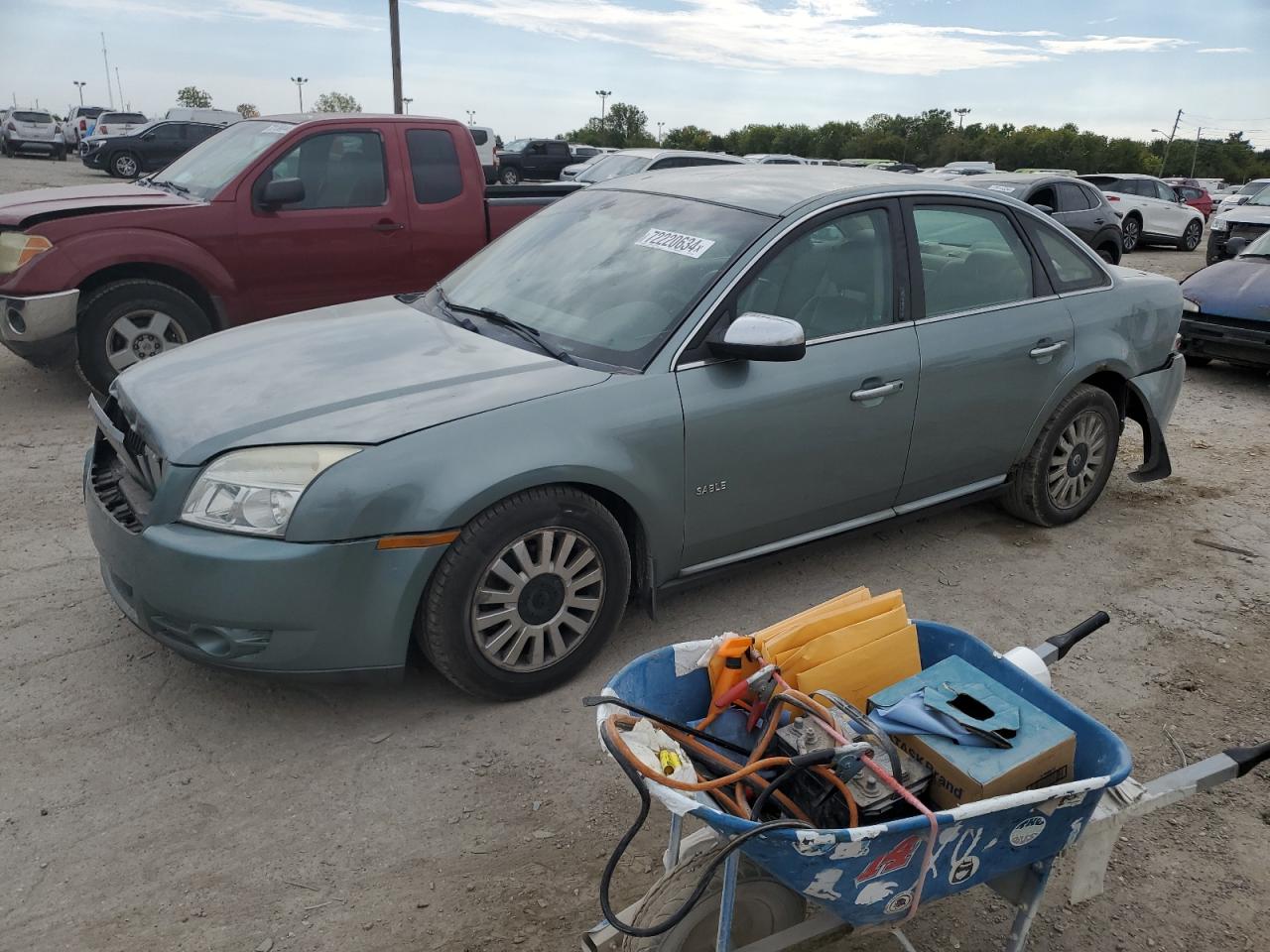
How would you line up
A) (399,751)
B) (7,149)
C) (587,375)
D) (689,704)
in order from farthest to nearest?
(7,149) < (587,375) < (399,751) < (689,704)

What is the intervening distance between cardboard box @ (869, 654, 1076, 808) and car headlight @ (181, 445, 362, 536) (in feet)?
5.64

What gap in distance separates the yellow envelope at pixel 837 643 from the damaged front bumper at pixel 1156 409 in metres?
3.18

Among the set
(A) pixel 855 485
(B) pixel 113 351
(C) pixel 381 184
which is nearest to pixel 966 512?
(A) pixel 855 485

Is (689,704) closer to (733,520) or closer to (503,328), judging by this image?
(733,520)

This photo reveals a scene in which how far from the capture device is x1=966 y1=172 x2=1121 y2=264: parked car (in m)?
14.2

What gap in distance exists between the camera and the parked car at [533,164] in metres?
26.8

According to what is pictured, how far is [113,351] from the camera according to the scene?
6.32 meters

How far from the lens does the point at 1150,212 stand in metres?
20.0

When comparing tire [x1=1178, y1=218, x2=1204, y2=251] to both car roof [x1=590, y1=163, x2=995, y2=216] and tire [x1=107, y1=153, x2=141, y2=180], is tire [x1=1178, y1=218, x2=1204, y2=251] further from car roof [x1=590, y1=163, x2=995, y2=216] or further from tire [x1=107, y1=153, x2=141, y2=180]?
tire [x1=107, y1=153, x2=141, y2=180]

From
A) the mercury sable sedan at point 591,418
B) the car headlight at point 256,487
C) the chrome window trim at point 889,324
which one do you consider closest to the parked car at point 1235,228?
the chrome window trim at point 889,324

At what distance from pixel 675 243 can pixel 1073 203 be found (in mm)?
12649

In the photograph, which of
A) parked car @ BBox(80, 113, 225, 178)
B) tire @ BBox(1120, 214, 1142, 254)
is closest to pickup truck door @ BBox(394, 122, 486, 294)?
tire @ BBox(1120, 214, 1142, 254)

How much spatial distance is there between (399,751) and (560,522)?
872 mm

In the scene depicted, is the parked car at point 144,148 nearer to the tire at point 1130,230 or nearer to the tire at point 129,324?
the tire at point 1130,230
